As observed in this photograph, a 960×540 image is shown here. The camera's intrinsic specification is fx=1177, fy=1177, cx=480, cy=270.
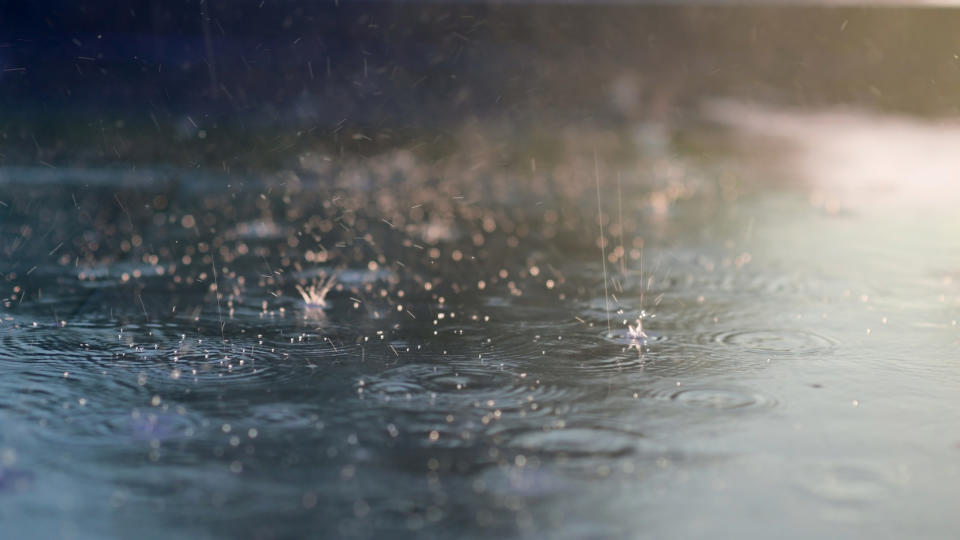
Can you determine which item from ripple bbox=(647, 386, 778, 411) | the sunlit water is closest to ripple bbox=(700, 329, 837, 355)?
the sunlit water

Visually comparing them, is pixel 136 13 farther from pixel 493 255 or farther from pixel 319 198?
pixel 493 255

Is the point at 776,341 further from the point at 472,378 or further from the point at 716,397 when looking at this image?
the point at 472,378

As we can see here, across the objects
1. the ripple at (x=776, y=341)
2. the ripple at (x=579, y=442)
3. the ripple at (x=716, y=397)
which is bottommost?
the ripple at (x=579, y=442)

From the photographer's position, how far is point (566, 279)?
15.4ft

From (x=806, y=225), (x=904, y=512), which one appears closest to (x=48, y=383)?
(x=904, y=512)

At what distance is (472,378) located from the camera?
10.5 ft

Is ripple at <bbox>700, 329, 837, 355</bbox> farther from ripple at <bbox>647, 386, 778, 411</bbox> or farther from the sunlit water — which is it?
ripple at <bbox>647, 386, 778, 411</bbox>

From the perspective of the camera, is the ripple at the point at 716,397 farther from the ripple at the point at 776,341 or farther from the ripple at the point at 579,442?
the ripple at the point at 776,341

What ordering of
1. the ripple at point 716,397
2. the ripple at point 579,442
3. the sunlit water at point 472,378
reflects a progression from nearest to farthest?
the sunlit water at point 472,378
the ripple at point 579,442
the ripple at point 716,397

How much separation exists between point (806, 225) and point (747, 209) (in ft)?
1.95

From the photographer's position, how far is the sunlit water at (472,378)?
2.28 meters

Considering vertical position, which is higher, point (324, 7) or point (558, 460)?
point (324, 7)

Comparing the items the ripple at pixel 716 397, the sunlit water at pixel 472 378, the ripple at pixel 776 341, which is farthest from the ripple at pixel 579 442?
the ripple at pixel 776 341

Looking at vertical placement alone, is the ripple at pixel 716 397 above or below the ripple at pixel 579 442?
above
